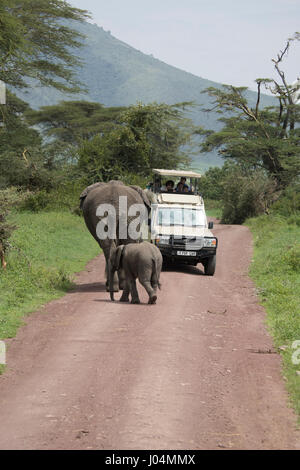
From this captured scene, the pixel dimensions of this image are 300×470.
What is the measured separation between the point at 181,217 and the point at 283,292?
5088 millimetres

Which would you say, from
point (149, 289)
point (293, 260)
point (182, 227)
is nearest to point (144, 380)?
point (149, 289)

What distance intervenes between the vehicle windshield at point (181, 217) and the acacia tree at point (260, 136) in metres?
23.2

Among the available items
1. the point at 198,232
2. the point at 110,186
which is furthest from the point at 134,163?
the point at 110,186

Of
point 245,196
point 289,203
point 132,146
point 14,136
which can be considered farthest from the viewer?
point 14,136

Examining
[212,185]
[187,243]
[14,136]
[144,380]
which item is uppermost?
[14,136]

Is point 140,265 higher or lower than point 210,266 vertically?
higher

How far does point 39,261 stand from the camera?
16.8 metres

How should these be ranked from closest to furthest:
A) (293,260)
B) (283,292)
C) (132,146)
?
(283,292) → (293,260) → (132,146)

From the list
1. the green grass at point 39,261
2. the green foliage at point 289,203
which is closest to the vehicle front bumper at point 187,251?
the green grass at point 39,261

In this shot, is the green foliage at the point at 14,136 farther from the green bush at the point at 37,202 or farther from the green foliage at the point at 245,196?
the green foliage at the point at 245,196

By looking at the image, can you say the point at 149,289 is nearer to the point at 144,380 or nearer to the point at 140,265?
the point at 140,265

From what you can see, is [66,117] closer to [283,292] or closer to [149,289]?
[283,292]

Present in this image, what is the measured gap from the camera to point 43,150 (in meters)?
33.7

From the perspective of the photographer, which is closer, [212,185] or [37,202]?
[37,202]
